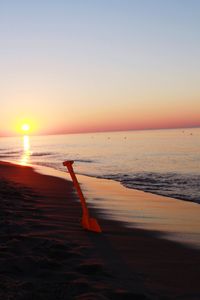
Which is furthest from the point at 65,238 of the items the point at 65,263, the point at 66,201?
the point at 66,201

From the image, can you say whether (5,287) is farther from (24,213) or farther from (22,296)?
(24,213)

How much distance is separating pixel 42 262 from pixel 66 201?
846cm

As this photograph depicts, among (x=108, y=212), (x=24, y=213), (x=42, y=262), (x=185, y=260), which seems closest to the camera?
(x=42, y=262)

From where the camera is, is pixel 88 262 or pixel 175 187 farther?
pixel 175 187

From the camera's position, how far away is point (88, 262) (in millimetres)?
6633

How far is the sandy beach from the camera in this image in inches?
209

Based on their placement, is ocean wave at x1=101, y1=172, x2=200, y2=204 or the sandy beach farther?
ocean wave at x1=101, y1=172, x2=200, y2=204

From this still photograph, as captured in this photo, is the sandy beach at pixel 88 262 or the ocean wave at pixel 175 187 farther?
the ocean wave at pixel 175 187

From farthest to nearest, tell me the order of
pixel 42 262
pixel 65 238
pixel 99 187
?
pixel 99 187
pixel 65 238
pixel 42 262

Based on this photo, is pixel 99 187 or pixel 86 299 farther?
pixel 99 187

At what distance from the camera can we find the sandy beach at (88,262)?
209 inches

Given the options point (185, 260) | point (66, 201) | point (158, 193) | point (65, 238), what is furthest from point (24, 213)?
point (158, 193)

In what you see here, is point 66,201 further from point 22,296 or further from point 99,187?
point 22,296

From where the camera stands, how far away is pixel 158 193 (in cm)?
1792
